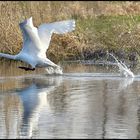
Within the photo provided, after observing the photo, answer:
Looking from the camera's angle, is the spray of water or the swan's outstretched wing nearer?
the swan's outstretched wing

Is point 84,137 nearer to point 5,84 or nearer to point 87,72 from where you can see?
point 5,84

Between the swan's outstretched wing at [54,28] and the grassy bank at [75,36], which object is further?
the grassy bank at [75,36]

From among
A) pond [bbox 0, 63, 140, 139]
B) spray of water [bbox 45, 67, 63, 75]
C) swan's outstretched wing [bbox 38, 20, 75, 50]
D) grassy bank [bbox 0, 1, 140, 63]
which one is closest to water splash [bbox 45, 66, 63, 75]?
spray of water [bbox 45, 67, 63, 75]

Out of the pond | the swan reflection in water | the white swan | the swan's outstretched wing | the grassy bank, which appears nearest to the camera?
the pond

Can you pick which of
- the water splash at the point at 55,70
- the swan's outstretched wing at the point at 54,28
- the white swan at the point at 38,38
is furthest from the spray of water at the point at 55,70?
the swan's outstretched wing at the point at 54,28

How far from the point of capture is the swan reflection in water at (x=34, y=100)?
10.8 m

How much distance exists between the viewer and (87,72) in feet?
57.9

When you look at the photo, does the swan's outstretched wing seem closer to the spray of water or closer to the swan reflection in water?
the swan reflection in water

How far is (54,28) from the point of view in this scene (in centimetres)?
1559

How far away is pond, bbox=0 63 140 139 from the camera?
10.4 meters

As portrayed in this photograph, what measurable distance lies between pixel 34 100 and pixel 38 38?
270 cm

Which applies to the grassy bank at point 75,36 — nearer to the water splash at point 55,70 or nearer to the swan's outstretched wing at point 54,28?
the water splash at point 55,70


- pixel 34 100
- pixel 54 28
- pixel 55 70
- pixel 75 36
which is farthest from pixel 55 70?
pixel 34 100

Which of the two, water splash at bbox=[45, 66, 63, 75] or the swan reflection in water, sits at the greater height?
water splash at bbox=[45, 66, 63, 75]
